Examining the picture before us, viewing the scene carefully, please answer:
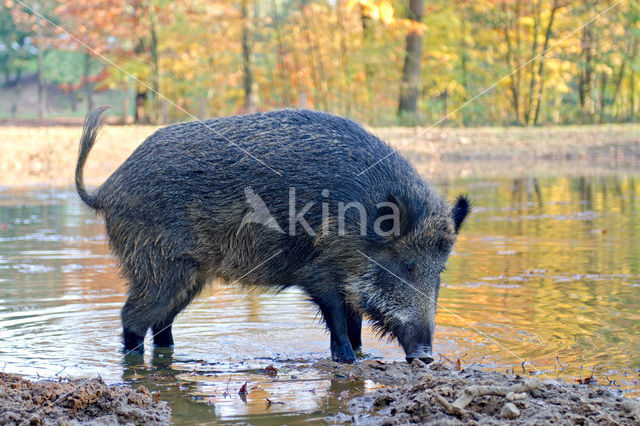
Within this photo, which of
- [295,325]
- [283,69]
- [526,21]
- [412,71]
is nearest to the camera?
[295,325]

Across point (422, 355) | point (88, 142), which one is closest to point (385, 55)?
point (88, 142)

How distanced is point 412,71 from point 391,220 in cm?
2112

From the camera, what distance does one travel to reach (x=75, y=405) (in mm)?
3492

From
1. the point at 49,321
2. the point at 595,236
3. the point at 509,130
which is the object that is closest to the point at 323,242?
the point at 49,321

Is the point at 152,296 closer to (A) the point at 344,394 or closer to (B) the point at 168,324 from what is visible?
(B) the point at 168,324

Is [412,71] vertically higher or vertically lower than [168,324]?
higher

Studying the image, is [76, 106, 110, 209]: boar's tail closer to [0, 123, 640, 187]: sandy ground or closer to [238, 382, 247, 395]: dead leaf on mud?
[238, 382, 247, 395]: dead leaf on mud

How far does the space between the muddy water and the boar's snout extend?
0.68ft

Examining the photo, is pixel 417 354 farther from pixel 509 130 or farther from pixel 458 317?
pixel 509 130

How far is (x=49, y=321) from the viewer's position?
5785mm

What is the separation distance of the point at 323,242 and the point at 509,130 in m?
18.0

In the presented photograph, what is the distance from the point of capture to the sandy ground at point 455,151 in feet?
58.5

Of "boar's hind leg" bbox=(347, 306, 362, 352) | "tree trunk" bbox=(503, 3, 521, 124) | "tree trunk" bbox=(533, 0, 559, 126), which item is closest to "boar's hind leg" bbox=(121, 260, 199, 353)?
"boar's hind leg" bbox=(347, 306, 362, 352)

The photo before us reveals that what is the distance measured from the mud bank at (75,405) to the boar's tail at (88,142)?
197 centimetres
